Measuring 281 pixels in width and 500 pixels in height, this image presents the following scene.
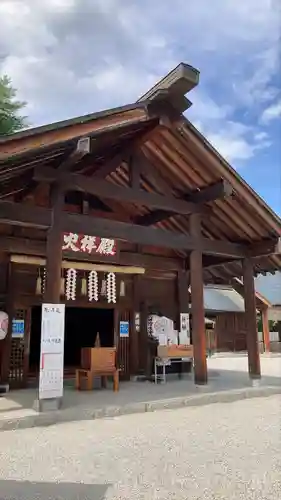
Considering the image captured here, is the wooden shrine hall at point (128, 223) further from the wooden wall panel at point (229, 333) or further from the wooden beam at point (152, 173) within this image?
the wooden wall panel at point (229, 333)

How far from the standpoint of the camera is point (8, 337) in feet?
28.3

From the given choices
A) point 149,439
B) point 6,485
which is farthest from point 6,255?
point 6,485

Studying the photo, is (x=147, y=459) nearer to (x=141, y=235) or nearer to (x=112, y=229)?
(x=112, y=229)

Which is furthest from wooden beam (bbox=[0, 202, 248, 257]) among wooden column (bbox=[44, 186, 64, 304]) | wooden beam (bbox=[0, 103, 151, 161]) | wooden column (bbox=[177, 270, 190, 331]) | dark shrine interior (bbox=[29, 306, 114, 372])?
dark shrine interior (bbox=[29, 306, 114, 372])

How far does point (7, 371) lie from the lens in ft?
27.7

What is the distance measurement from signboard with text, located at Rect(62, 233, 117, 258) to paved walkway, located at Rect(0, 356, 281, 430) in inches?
112

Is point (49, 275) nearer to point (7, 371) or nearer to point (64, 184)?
point (64, 184)

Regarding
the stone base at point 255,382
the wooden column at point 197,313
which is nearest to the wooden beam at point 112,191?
the wooden column at point 197,313

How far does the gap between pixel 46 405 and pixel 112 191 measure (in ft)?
12.4

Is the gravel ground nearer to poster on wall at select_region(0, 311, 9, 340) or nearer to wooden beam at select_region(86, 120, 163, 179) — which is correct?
poster on wall at select_region(0, 311, 9, 340)

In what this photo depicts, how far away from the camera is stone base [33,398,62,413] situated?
19.3 feet

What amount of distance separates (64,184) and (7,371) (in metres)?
4.26

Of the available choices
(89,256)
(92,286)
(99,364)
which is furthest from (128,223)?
(99,364)

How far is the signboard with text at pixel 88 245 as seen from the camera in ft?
26.8
